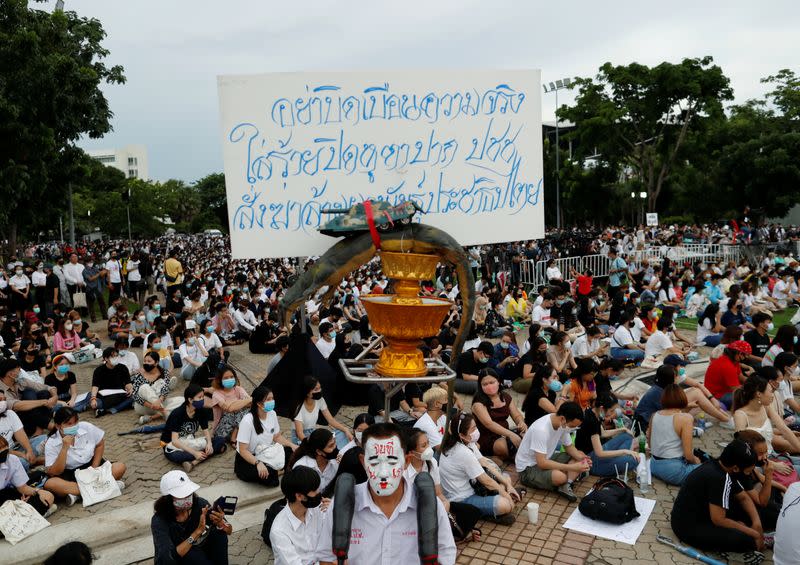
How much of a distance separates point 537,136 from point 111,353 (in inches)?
321

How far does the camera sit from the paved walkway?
5.32 metres

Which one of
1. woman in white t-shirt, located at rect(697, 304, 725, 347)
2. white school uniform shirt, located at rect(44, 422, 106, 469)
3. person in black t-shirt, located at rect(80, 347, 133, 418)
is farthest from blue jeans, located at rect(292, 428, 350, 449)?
woman in white t-shirt, located at rect(697, 304, 725, 347)

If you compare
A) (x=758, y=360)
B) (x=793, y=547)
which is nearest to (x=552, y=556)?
(x=793, y=547)

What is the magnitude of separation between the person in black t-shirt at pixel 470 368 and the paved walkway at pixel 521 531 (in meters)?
2.81

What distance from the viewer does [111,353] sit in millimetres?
9805

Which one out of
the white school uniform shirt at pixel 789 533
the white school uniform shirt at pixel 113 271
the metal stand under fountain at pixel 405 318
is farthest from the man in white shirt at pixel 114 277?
the white school uniform shirt at pixel 789 533

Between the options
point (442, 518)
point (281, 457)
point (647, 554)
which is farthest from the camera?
point (281, 457)

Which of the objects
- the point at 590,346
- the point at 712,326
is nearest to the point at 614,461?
the point at 590,346

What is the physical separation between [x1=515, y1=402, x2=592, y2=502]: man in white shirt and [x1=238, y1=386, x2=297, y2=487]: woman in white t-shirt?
8.52 feet

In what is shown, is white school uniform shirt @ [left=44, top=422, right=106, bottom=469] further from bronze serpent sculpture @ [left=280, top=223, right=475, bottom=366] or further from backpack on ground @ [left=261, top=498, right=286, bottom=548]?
bronze serpent sculpture @ [left=280, top=223, right=475, bottom=366]

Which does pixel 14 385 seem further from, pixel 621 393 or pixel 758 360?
pixel 758 360

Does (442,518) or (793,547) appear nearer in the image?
(442,518)

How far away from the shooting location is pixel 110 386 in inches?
387

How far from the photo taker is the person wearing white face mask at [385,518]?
9.75 ft
